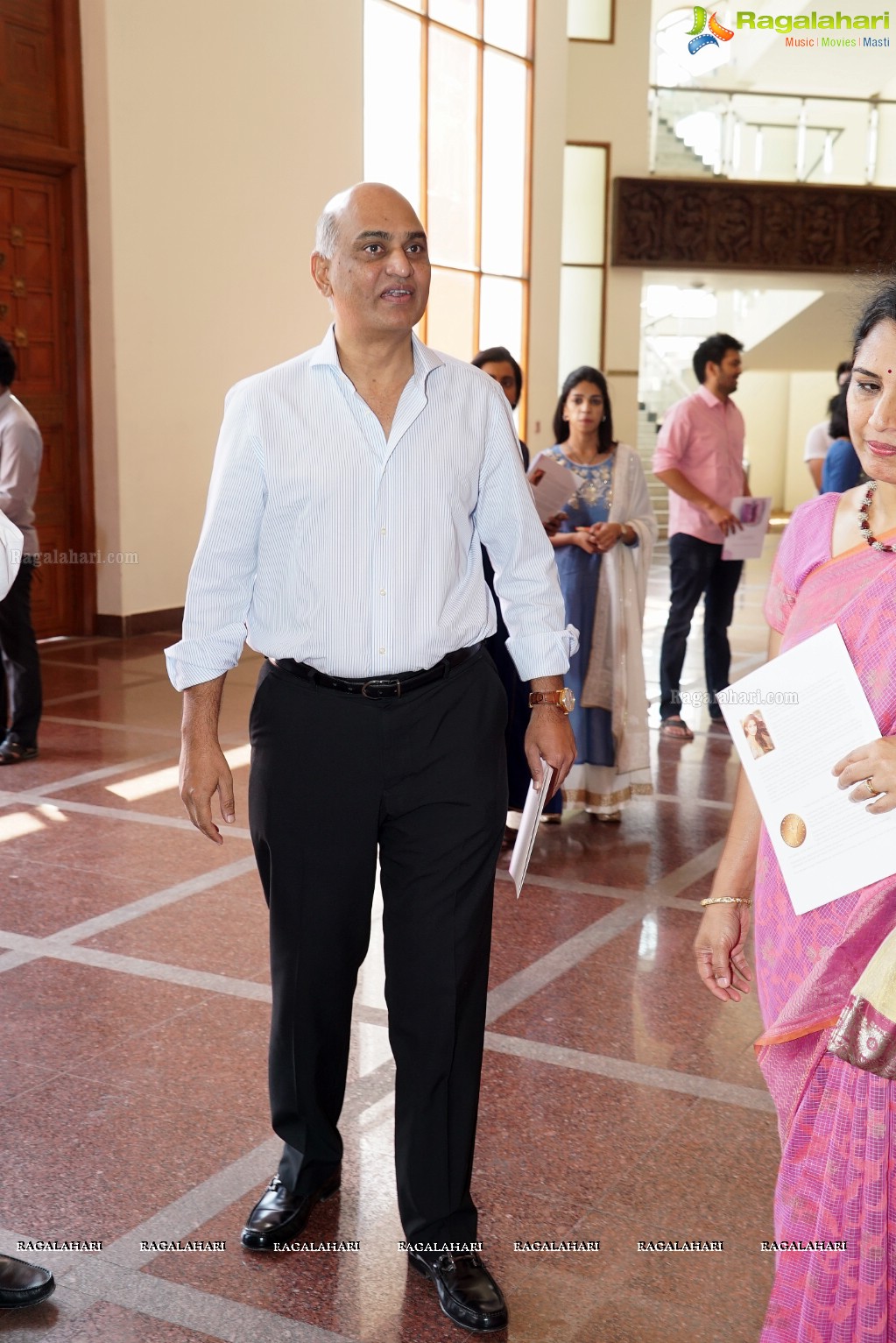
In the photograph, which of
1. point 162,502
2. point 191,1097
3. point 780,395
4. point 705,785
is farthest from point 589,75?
point 191,1097

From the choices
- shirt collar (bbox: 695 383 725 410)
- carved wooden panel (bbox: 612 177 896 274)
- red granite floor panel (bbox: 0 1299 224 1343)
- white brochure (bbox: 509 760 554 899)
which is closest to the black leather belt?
white brochure (bbox: 509 760 554 899)

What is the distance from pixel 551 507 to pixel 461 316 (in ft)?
29.8

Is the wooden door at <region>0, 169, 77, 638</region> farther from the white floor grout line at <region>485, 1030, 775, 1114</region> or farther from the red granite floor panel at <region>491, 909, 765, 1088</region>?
the white floor grout line at <region>485, 1030, 775, 1114</region>

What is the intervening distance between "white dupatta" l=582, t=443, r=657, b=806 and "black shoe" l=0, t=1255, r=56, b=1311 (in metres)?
3.37

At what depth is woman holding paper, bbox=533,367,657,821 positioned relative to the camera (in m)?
5.35

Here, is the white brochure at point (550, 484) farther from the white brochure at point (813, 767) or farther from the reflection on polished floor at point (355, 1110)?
the white brochure at point (813, 767)

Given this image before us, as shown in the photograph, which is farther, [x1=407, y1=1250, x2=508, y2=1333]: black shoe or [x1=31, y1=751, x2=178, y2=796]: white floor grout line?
[x1=31, y1=751, x2=178, y2=796]: white floor grout line

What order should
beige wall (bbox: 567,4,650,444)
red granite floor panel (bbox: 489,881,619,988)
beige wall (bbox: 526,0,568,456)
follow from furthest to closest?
beige wall (bbox: 567,4,650,444) < beige wall (bbox: 526,0,568,456) < red granite floor panel (bbox: 489,881,619,988)

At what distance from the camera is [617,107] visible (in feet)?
58.5

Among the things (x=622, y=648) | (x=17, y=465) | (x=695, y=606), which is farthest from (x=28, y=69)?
(x=622, y=648)

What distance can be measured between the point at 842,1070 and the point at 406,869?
90 cm

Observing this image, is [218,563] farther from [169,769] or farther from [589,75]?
[589,75]

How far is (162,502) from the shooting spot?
31.8ft

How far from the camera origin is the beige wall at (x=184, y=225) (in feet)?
29.6
